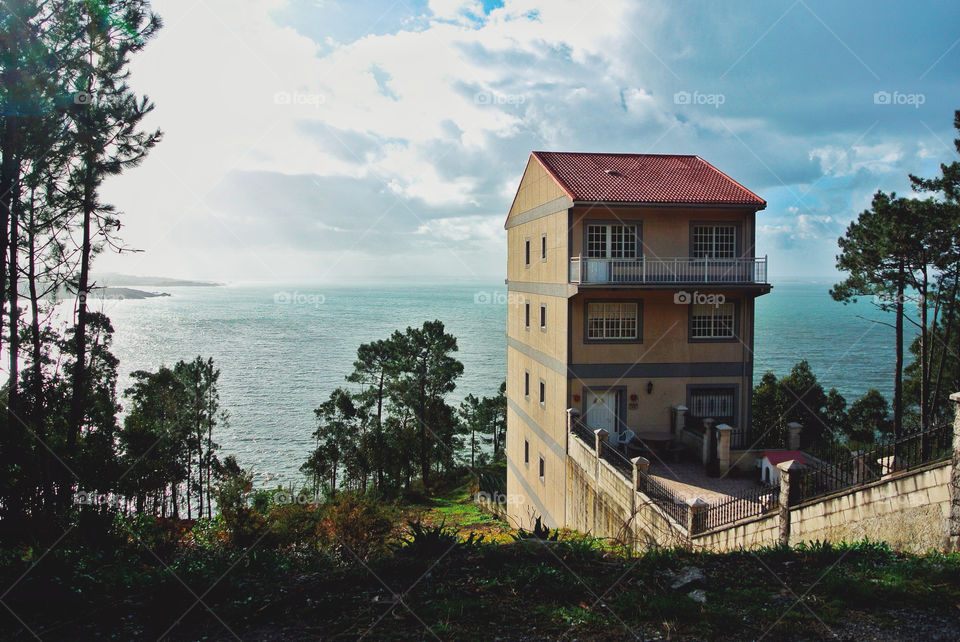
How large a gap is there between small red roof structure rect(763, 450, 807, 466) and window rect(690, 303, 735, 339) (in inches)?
197

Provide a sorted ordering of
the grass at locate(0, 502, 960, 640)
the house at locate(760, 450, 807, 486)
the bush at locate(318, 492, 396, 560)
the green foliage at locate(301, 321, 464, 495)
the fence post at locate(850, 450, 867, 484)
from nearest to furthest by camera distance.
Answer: the grass at locate(0, 502, 960, 640) → the fence post at locate(850, 450, 867, 484) → the bush at locate(318, 492, 396, 560) → the house at locate(760, 450, 807, 486) → the green foliage at locate(301, 321, 464, 495)

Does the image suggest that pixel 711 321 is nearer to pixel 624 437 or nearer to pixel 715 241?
pixel 715 241

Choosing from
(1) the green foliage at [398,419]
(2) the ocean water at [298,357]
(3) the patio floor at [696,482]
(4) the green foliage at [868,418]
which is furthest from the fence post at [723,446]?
(1) the green foliage at [398,419]

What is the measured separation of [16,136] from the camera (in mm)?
11703

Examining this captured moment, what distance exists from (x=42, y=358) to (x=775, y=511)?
69.1ft

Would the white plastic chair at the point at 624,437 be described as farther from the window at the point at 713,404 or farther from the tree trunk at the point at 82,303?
the tree trunk at the point at 82,303

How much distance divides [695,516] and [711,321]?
9.37 meters

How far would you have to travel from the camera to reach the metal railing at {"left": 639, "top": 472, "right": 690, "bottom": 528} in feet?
42.0

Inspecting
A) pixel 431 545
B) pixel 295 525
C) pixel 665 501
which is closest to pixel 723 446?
pixel 665 501

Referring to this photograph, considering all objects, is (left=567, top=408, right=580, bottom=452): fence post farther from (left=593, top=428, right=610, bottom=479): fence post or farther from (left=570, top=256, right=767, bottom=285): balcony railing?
(left=570, top=256, right=767, bottom=285): balcony railing

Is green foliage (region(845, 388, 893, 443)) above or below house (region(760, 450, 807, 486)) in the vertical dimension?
below

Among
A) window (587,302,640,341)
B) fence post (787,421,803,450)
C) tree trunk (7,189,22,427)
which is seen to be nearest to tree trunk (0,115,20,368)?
tree trunk (7,189,22,427)

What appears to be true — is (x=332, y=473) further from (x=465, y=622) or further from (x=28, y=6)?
(x=465, y=622)

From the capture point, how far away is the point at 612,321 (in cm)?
1950
